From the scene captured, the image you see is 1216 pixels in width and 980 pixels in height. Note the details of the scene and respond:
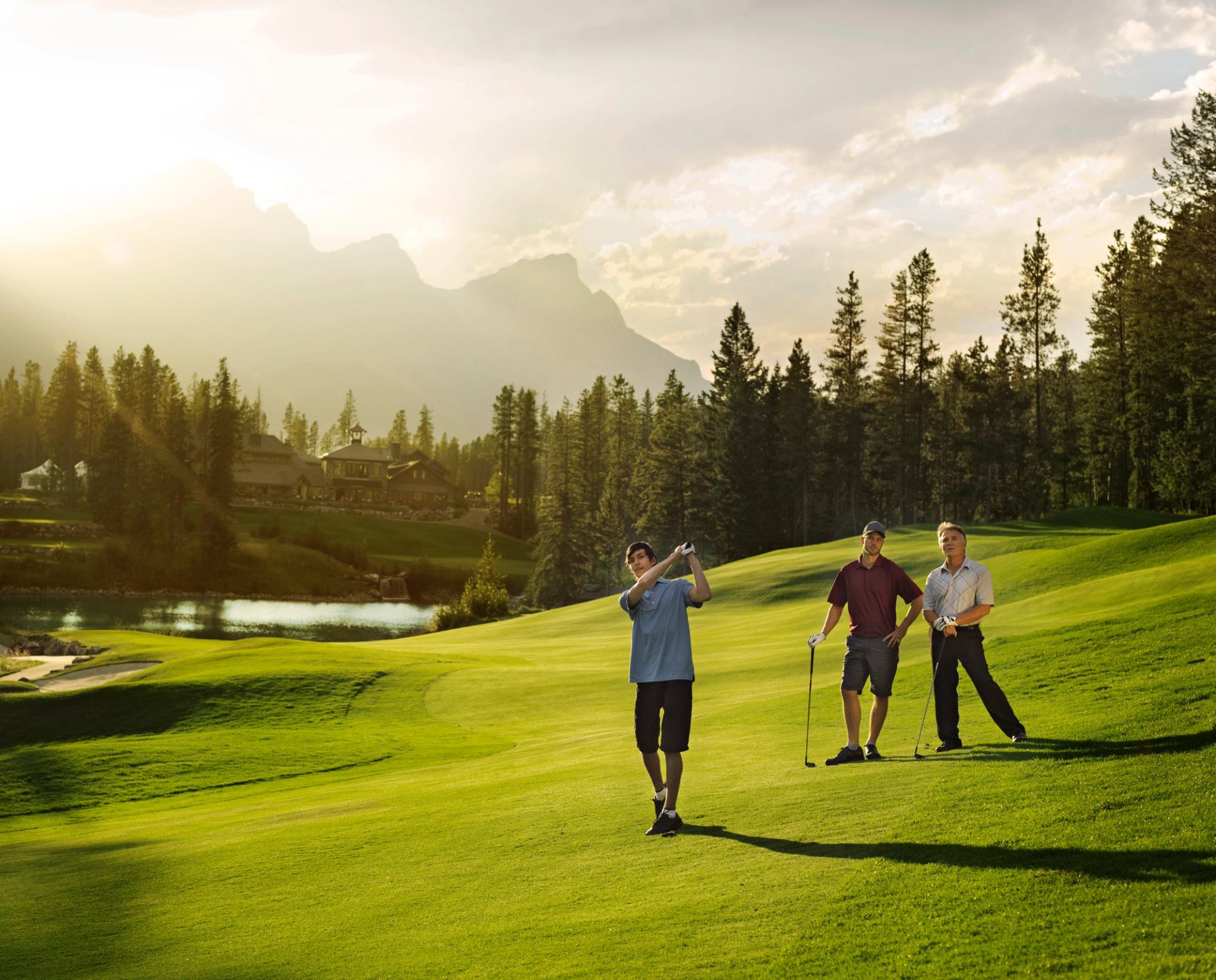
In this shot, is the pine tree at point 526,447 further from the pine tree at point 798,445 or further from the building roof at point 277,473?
the pine tree at point 798,445

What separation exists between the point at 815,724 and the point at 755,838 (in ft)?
24.5

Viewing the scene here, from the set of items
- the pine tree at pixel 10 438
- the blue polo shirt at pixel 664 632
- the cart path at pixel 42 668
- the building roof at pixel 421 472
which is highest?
the pine tree at pixel 10 438

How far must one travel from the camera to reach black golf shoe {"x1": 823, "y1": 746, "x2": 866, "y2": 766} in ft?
38.2

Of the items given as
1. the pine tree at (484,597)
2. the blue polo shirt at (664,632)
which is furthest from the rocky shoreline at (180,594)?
the blue polo shirt at (664,632)

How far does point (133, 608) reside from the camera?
249 feet

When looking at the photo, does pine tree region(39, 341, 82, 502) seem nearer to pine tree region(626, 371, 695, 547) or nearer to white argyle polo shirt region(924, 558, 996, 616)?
pine tree region(626, 371, 695, 547)

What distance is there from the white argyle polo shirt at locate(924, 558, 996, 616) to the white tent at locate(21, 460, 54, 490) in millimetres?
136763

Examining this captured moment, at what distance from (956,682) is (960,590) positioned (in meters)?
1.17

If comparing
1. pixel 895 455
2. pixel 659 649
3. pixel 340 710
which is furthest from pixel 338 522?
pixel 659 649

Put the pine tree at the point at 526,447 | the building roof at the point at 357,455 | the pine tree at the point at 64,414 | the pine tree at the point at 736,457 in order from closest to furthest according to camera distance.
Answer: the pine tree at the point at 736,457 → the pine tree at the point at 526,447 → the pine tree at the point at 64,414 → the building roof at the point at 357,455

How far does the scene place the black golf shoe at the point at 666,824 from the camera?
949 centimetres

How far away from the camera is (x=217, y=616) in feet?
237

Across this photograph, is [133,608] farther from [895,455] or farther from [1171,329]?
[1171,329]

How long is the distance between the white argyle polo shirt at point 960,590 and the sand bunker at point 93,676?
2639 cm
